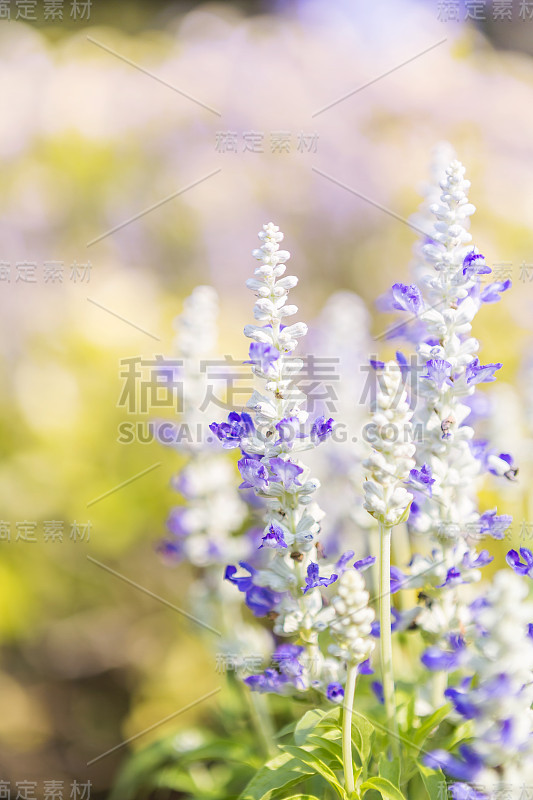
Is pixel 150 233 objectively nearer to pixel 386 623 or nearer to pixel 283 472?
pixel 283 472

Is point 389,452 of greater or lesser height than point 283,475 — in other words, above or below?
above

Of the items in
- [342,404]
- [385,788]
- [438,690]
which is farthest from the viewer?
[342,404]

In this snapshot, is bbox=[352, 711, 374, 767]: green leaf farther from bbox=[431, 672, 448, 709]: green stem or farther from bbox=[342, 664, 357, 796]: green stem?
bbox=[431, 672, 448, 709]: green stem

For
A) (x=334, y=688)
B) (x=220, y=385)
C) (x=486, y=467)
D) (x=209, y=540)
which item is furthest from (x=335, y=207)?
(x=334, y=688)

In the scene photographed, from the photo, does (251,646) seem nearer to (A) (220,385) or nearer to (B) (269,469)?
(A) (220,385)

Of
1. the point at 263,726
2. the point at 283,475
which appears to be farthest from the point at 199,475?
the point at 283,475

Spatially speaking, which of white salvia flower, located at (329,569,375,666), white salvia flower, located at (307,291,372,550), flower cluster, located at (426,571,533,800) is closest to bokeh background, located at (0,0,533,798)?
white salvia flower, located at (307,291,372,550)
